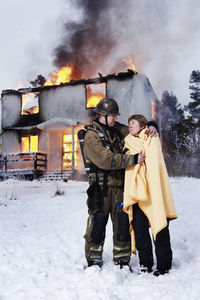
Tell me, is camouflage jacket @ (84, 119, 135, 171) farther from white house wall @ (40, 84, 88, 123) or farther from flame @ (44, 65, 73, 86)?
flame @ (44, 65, 73, 86)

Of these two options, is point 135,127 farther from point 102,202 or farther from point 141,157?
point 102,202

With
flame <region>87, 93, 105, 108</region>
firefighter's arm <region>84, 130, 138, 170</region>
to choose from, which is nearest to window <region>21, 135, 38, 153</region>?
flame <region>87, 93, 105, 108</region>

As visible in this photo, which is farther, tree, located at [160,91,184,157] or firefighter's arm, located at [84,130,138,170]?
tree, located at [160,91,184,157]

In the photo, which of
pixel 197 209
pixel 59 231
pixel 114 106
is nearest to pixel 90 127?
pixel 114 106

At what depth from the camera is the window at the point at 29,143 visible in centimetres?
1961

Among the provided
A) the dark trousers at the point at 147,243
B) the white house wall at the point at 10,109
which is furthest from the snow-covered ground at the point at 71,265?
the white house wall at the point at 10,109

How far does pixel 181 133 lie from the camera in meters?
26.7

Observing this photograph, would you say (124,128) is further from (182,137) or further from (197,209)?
(182,137)

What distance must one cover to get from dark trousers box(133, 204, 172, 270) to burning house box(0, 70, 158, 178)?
13.6 metres

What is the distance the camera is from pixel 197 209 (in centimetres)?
652

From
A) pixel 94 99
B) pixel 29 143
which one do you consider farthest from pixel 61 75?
pixel 29 143

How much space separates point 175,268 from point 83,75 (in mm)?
21791

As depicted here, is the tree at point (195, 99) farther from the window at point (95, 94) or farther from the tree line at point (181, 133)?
the window at point (95, 94)

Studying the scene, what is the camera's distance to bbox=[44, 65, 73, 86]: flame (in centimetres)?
2174
